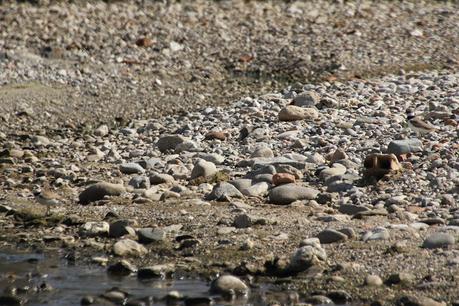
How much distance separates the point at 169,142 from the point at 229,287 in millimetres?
4872

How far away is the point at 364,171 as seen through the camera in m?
10.4

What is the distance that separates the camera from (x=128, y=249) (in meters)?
8.72

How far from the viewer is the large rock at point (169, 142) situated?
1245cm

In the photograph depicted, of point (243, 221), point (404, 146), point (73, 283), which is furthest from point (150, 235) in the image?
point (404, 146)

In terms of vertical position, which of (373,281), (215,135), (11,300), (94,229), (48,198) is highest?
(373,281)

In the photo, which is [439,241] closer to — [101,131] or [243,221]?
[243,221]

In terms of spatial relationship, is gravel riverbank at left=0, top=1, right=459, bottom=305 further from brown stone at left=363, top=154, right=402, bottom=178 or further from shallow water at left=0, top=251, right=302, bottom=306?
shallow water at left=0, top=251, right=302, bottom=306

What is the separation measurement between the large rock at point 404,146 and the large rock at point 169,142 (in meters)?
2.33

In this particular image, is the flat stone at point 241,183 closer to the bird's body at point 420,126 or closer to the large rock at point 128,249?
the large rock at point 128,249

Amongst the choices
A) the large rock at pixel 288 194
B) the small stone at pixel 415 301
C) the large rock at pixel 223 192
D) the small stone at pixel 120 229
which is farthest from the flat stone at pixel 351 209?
the small stone at pixel 415 301

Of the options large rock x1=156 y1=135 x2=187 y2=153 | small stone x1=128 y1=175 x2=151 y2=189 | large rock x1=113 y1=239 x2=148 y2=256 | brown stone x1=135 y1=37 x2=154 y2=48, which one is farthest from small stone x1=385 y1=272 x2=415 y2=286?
brown stone x1=135 y1=37 x2=154 y2=48

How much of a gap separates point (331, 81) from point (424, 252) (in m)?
7.86

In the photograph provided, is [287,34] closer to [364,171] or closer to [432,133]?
[432,133]

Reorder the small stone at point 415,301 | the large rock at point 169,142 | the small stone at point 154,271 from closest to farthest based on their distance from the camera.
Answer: the small stone at point 415,301 < the small stone at point 154,271 < the large rock at point 169,142
